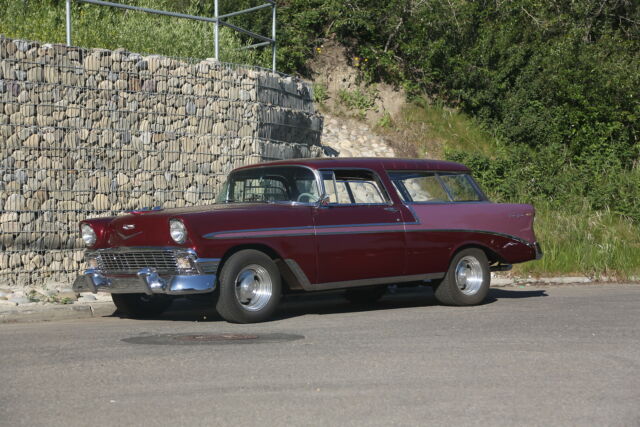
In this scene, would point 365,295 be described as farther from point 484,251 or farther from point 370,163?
point 370,163

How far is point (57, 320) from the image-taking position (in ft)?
34.4

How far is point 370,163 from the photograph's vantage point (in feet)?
36.2

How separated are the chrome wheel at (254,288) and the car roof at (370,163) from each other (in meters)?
1.46

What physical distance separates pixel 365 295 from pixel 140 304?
305cm

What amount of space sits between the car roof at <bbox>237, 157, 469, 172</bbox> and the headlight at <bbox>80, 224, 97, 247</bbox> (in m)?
1.86

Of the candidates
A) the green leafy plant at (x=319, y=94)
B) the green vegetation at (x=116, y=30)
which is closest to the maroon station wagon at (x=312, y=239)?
the green vegetation at (x=116, y=30)

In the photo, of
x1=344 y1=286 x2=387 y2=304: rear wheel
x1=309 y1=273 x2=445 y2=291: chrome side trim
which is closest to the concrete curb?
x1=309 y1=273 x2=445 y2=291: chrome side trim

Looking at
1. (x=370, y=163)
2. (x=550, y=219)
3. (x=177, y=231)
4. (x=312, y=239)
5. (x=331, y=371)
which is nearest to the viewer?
(x=331, y=371)

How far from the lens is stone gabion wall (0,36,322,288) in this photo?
1308 centimetres

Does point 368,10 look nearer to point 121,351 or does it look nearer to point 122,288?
point 122,288

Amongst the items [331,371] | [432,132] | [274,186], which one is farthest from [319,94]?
[331,371]

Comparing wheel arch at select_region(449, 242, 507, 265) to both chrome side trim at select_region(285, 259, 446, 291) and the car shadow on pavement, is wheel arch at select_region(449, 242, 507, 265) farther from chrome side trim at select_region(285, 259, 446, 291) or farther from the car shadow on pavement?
the car shadow on pavement

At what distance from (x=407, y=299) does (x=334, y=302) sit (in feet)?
3.64

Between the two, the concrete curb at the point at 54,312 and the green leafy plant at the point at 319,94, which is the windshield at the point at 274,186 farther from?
the green leafy plant at the point at 319,94
